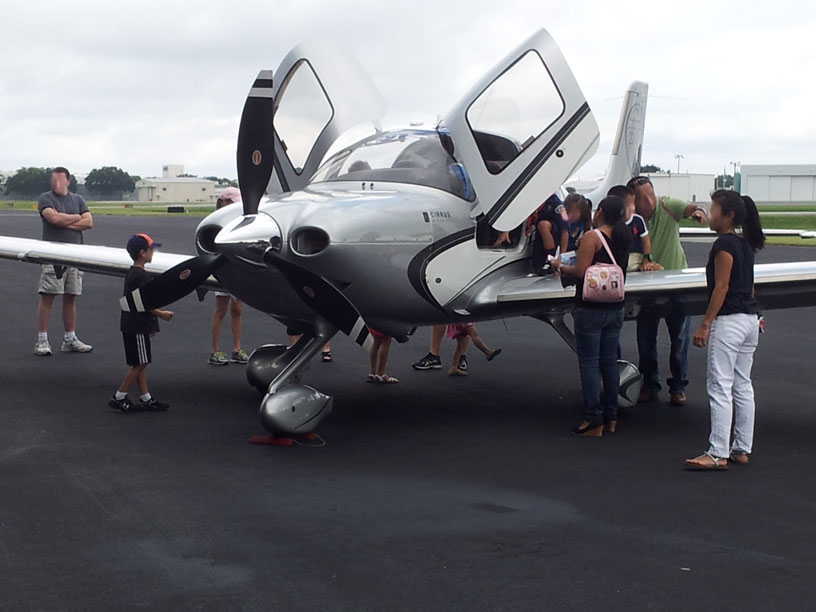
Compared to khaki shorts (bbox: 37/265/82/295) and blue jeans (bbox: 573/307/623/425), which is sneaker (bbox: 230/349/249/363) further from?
blue jeans (bbox: 573/307/623/425)

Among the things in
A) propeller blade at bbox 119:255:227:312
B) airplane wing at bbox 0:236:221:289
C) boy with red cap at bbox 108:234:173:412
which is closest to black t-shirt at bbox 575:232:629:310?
propeller blade at bbox 119:255:227:312

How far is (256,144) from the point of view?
7.79 m

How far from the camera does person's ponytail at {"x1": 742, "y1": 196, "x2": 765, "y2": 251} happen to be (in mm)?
6855

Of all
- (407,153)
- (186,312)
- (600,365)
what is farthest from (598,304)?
(186,312)

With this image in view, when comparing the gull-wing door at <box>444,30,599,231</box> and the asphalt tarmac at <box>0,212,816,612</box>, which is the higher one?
the gull-wing door at <box>444,30,599,231</box>

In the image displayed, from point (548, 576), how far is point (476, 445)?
9.19 ft

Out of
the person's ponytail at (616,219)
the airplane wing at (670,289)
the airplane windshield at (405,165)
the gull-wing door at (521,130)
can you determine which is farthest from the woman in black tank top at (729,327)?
the airplane windshield at (405,165)

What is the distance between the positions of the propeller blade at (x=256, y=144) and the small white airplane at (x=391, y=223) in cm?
1

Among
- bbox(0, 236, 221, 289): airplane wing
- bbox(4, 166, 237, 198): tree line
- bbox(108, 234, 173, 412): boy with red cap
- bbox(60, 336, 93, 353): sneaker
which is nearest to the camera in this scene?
bbox(108, 234, 173, 412): boy with red cap

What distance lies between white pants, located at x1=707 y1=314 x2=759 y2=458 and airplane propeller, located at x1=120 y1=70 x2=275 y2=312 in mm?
3425

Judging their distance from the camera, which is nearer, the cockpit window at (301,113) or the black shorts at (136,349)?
the black shorts at (136,349)

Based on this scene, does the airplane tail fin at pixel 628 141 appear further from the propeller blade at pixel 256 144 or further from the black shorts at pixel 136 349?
the black shorts at pixel 136 349

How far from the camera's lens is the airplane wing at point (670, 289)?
806cm

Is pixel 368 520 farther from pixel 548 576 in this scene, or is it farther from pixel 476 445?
pixel 476 445
